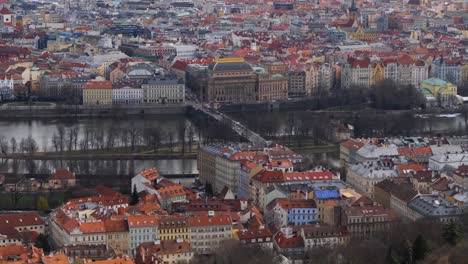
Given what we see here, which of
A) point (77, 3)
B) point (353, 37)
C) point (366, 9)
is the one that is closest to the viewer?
point (353, 37)

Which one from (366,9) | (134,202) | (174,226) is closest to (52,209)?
(134,202)

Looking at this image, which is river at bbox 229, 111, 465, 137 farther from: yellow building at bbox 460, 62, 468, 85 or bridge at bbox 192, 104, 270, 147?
yellow building at bbox 460, 62, 468, 85

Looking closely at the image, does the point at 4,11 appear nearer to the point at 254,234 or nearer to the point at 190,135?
the point at 190,135

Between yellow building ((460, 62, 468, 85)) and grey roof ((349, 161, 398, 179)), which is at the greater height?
grey roof ((349, 161, 398, 179))

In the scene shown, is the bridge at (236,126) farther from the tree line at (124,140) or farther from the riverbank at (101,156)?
the riverbank at (101,156)

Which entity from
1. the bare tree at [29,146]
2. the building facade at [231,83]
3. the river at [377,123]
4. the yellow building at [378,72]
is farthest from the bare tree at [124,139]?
the yellow building at [378,72]

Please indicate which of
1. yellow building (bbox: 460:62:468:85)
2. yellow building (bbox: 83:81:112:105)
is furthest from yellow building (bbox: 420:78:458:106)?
yellow building (bbox: 83:81:112:105)

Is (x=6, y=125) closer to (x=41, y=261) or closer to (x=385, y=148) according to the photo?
(x=385, y=148)

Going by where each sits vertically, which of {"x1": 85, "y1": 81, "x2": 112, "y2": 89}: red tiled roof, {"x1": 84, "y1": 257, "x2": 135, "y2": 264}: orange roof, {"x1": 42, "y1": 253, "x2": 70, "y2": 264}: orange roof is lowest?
{"x1": 85, "y1": 81, "x2": 112, "y2": 89}: red tiled roof
